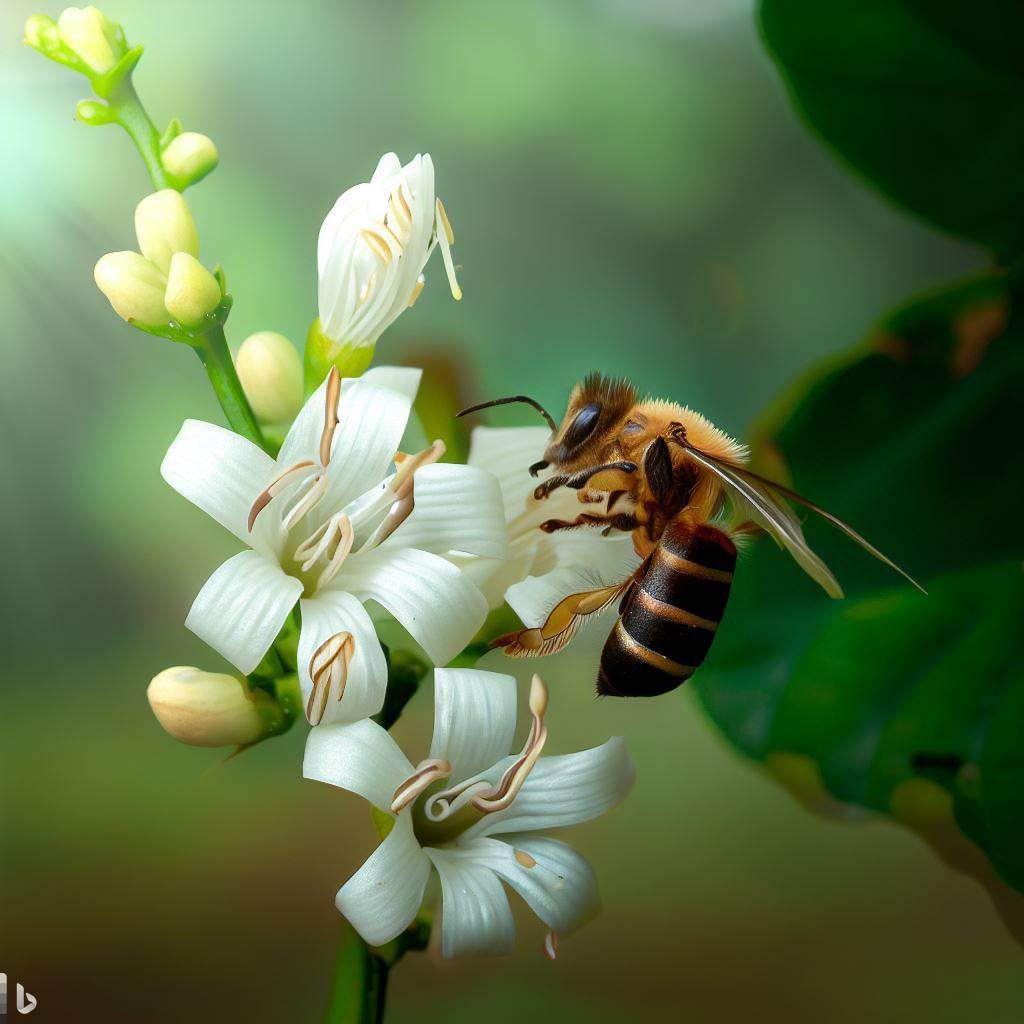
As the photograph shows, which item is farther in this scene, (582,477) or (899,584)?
(899,584)

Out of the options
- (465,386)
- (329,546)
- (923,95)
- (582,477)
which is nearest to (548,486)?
(582,477)

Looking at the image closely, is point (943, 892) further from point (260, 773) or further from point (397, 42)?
point (397, 42)

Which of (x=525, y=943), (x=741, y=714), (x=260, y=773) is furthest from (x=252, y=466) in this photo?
(x=741, y=714)

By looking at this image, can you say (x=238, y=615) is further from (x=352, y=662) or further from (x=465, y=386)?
(x=465, y=386)

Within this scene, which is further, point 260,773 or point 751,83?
point 751,83

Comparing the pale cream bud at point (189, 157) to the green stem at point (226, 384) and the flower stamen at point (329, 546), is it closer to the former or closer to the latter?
the green stem at point (226, 384)

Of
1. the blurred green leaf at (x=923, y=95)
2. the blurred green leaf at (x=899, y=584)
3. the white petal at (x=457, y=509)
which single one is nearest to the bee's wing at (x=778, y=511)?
the white petal at (x=457, y=509)

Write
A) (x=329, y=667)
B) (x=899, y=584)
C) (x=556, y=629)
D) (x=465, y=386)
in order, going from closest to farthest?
(x=329, y=667), (x=556, y=629), (x=465, y=386), (x=899, y=584)

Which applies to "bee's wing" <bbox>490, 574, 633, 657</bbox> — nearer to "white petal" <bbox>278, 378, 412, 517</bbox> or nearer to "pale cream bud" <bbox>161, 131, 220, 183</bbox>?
"white petal" <bbox>278, 378, 412, 517</bbox>
